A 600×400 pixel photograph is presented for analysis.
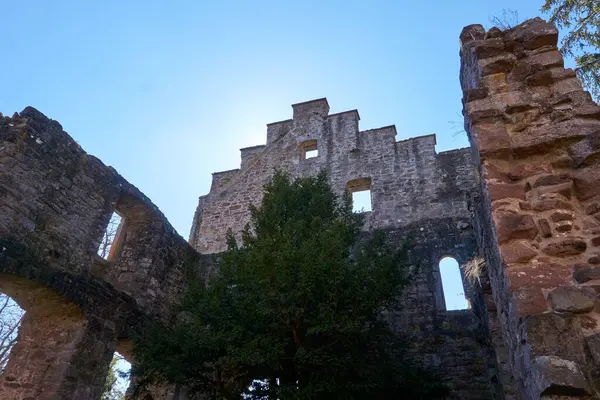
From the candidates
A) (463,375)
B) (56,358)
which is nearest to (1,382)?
(56,358)

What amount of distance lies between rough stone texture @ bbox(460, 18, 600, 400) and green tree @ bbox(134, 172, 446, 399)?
265 cm

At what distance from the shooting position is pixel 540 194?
9.78 ft

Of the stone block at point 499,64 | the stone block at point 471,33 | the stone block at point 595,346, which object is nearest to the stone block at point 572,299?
the stone block at point 595,346

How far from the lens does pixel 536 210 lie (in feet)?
9.59

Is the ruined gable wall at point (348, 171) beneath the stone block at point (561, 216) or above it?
above

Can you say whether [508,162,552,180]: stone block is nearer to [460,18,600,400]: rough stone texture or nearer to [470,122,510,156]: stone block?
[460,18,600,400]: rough stone texture

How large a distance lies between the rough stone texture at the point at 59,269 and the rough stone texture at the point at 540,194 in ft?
21.1

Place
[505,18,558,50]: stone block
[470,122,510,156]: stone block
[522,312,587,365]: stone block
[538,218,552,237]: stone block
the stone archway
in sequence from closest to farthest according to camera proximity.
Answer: [522,312,587,365]: stone block → [538,218,552,237]: stone block → [470,122,510,156]: stone block → [505,18,558,50]: stone block → the stone archway

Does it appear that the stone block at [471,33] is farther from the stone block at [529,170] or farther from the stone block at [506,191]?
the stone block at [506,191]

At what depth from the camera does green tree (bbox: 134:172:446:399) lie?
17.8ft

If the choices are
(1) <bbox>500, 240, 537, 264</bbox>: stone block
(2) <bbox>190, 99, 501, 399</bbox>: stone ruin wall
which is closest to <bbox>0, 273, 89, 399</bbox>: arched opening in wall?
(2) <bbox>190, 99, 501, 399</bbox>: stone ruin wall

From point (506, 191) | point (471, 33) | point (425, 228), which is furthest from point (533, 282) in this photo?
point (425, 228)

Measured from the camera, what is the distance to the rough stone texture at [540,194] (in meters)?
2.36

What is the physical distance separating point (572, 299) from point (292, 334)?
12.9ft
